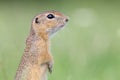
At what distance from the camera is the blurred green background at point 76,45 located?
776 centimetres

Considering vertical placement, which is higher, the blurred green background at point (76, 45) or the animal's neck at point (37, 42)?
the animal's neck at point (37, 42)

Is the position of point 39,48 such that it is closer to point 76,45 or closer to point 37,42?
point 37,42

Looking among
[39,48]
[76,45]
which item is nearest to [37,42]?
[39,48]

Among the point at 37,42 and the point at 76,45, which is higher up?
the point at 37,42

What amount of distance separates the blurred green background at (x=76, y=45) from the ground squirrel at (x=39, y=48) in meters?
0.40

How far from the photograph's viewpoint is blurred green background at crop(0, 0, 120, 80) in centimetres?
776

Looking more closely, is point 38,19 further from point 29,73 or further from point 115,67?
point 115,67

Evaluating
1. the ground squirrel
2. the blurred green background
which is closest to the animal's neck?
the ground squirrel

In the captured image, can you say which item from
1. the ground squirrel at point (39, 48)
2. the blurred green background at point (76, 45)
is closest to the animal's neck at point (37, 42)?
the ground squirrel at point (39, 48)

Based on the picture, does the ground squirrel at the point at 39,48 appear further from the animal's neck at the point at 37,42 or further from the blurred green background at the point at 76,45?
the blurred green background at the point at 76,45

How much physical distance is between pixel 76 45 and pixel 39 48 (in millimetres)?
2717

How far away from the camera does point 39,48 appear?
6.30 m

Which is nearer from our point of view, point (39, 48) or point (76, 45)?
point (39, 48)

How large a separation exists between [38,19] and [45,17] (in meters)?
0.07
